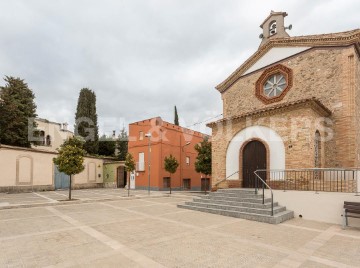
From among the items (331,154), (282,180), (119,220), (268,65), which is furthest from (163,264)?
(268,65)

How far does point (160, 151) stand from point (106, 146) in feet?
51.3

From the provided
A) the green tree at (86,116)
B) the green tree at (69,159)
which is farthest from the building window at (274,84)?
the green tree at (86,116)

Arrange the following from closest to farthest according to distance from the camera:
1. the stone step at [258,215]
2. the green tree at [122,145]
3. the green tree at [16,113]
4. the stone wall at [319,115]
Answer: the stone step at [258,215] < the stone wall at [319,115] < the green tree at [16,113] < the green tree at [122,145]

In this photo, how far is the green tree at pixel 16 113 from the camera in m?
24.3

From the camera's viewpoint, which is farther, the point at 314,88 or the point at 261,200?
the point at 314,88

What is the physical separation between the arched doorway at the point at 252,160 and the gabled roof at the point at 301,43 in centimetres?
601

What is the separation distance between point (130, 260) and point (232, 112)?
537 inches

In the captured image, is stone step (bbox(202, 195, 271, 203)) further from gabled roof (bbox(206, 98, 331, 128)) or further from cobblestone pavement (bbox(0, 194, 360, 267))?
gabled roof (bbox(206, 98, 331, 128))

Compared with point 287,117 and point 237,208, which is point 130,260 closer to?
point 237,208

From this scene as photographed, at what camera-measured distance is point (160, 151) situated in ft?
79.9

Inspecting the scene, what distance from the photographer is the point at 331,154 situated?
12484 millimetres

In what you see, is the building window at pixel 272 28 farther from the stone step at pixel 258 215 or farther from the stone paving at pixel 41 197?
the stone paving at pixel 41 197

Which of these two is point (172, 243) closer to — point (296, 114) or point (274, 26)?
point (296, 114)

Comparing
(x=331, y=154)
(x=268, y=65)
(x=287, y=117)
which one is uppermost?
(x=268, y=65)
